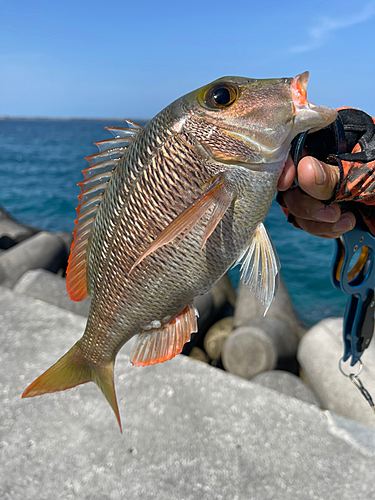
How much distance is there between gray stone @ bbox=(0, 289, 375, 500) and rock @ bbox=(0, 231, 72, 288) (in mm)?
2295

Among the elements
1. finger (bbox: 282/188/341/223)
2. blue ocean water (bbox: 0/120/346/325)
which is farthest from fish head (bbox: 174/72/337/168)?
blue ocean water (bbox: 0/120/346/325)

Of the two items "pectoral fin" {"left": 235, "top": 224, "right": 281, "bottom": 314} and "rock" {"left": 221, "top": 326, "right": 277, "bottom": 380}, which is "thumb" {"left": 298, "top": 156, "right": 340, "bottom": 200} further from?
"rock" {"left": 221, "top": 326, "right": 277, "bottom": 380}

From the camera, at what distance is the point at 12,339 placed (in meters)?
2.91

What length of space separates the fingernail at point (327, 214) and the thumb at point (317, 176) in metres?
0.18

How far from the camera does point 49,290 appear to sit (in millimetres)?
3938

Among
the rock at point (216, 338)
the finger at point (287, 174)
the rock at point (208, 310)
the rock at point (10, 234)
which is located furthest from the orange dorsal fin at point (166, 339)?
the rock at point (10, 234)

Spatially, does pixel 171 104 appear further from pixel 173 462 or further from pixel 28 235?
pixel 28 235

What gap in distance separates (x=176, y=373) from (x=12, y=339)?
4.28 feet

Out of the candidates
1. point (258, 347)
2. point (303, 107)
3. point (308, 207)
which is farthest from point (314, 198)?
point (258, 347)

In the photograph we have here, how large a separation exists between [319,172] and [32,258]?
4501 millimetres

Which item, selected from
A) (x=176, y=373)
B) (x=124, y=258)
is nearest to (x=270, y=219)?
(x=176, y=373)

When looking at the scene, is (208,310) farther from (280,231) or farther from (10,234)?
(280,231)

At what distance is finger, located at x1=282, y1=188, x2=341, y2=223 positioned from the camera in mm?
1613

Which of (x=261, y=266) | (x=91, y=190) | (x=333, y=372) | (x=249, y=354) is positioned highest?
(x=91, y=190)
